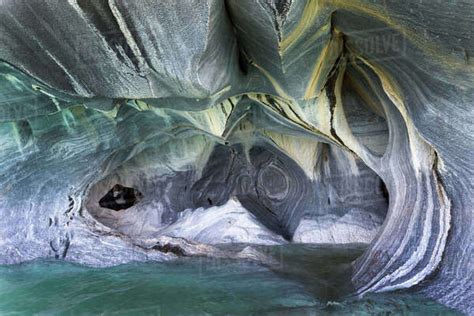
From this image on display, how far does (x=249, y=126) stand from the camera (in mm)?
5664

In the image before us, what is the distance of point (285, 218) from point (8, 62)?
4036mm

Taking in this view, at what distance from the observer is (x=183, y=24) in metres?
2.99

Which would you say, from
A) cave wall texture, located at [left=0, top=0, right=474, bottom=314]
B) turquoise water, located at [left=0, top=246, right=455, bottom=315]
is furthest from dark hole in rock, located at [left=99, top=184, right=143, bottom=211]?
turquoise water, located at [left=0, top=246, right=455, bottom=315]

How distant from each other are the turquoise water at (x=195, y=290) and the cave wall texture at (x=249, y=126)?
0.32m

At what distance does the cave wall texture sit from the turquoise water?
0.32 m

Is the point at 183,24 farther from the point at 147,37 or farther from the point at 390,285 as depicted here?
the point at 390,285

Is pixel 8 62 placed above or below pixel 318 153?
above

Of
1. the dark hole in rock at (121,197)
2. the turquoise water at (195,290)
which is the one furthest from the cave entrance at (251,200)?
the turquoise water at (195,290)

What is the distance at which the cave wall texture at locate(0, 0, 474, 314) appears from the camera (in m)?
3.09

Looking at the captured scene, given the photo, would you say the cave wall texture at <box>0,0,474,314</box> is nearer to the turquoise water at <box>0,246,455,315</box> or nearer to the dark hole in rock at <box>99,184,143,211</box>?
the dark hole in rock at <box>99,184,143,211</box>

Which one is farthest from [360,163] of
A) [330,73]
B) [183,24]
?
[183,24]

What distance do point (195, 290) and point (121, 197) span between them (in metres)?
3.41

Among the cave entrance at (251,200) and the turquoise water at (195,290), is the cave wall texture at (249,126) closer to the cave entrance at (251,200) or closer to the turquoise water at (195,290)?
→ the cave entrance at (251,200)

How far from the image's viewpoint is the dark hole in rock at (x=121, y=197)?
6.48 metres
